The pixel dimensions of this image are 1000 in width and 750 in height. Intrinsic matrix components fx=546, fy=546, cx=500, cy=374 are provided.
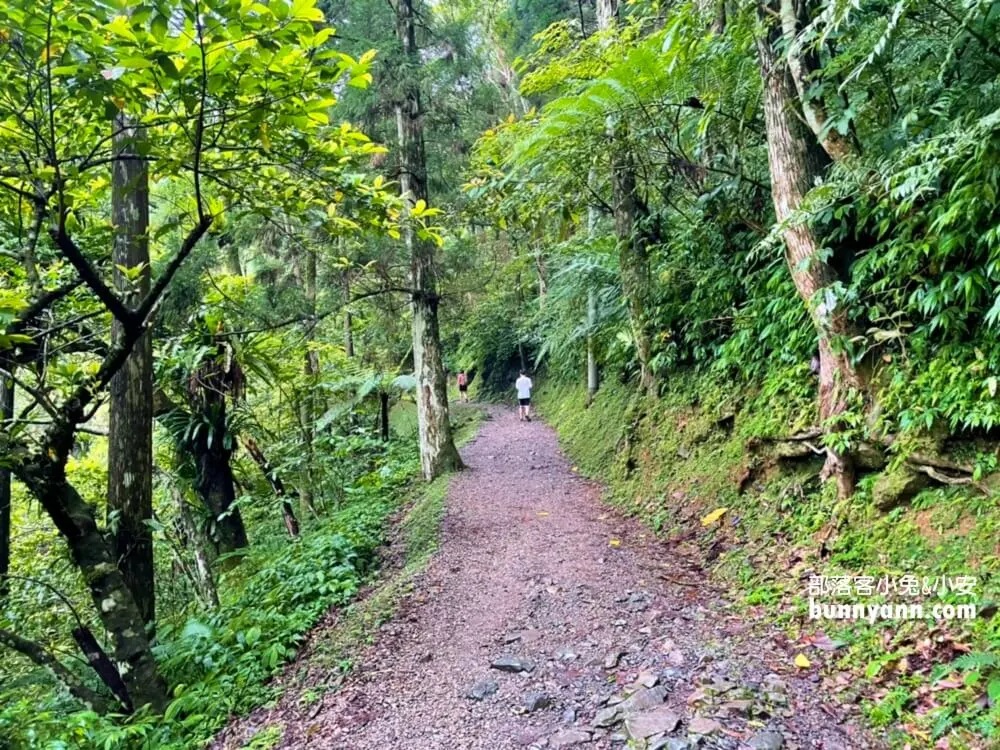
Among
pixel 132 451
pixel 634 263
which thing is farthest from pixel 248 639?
pixel 634 263

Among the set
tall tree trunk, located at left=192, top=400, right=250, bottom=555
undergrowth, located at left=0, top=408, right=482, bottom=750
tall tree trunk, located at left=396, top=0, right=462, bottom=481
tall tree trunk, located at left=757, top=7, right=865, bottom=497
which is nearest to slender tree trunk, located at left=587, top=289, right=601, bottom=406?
tall tree trunk, located at left=396, top=0, right=462, bottom=481

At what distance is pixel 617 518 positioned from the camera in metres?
6.89

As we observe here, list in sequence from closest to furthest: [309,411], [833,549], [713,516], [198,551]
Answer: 1. [833,549]
2. [713,516]
3. [198,551]
4. [309,411]

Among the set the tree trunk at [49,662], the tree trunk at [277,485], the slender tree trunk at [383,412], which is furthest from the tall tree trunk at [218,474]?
the tree trunk at [49,662]

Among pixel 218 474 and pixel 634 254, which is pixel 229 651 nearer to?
pixel 218 474

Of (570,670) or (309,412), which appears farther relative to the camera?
(309,412)

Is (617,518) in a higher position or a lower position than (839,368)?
lower

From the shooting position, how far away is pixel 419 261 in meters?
9.20

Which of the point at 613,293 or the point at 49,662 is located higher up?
the point at 613,293

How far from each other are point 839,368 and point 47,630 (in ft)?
28.9

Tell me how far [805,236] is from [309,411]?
901 cm

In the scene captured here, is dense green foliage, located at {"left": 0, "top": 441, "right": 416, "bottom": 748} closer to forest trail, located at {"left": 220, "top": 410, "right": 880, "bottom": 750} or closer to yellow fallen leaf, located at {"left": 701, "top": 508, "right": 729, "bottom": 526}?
forest trail, located at {"left": 220, "top": 410, "right": 880, "bottom": 750}

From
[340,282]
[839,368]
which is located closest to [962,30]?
[839,368]

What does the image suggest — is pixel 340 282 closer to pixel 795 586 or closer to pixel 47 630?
pixel 47 630
